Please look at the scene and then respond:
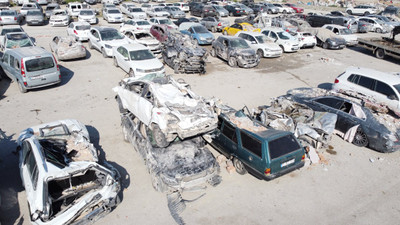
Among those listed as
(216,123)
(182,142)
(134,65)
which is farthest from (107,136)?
(134,65)

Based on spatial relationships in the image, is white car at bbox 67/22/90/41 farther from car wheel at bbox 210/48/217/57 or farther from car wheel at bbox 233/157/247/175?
car wheel at bbox 233/157/247/175

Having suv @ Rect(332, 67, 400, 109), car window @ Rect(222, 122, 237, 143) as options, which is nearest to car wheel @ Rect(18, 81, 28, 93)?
car window @ Rect(222, 122, 237, 143)

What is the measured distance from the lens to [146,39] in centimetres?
1769

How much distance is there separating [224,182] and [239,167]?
24.5 inches

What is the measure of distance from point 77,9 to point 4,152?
82.5 ft

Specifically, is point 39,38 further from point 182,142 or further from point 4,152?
point 182,142

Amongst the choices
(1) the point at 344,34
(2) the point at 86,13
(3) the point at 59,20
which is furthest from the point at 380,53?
(3) the point at 59,20

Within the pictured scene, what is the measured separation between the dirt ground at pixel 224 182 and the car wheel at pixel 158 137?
98cm

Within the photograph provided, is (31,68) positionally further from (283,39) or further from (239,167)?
(283,39)

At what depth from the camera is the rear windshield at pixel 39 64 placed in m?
11.9

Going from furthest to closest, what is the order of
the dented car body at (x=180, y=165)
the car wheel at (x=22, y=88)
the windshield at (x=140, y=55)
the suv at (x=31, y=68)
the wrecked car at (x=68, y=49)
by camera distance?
the wrecked car at (x=68, y=49), the windshield at (x=140, y=55), the car wheel at (x=22, y=88), the suv at (x=31, y=68), the dented car body at (x=180, y=165)

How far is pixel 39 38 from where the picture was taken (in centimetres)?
2195

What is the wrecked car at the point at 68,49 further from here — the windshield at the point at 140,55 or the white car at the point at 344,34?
the white car at the point at 344,34

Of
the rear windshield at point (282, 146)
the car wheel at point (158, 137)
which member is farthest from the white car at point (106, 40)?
the rear windshield at point (282, 146)
